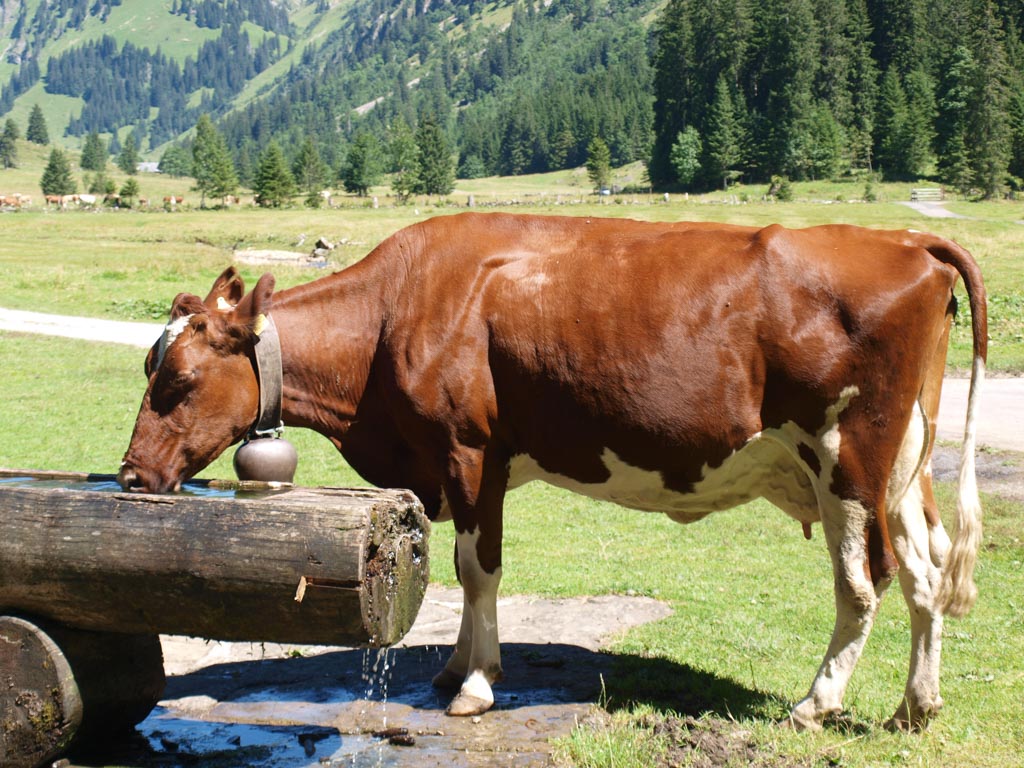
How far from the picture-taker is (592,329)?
6.74 meters

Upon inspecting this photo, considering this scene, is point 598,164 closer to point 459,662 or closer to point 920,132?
point 920,132

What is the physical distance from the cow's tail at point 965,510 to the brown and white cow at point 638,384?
1 centimetres

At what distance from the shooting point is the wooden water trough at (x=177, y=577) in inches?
214

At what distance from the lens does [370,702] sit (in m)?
7.03

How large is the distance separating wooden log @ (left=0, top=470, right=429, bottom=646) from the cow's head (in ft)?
2.95

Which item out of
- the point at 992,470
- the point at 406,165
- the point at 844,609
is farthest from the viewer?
the point at 406,165

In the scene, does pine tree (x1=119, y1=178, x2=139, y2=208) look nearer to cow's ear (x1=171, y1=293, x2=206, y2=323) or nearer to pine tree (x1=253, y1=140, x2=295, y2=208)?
pine tree (x1=253, y1=140, x2=295, y2=208)

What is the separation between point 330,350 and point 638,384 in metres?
2.08

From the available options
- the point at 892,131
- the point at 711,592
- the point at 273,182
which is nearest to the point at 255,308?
the point at 711,592

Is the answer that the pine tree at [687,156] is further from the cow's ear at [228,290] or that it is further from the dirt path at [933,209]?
the cow's ear at [228,290]

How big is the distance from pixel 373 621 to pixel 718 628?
3750 millimetres

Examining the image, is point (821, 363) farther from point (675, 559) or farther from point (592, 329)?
point (675, 559)

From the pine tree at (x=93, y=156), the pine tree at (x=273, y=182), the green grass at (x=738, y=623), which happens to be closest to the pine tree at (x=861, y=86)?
the pine tree at (x=273, y=182)

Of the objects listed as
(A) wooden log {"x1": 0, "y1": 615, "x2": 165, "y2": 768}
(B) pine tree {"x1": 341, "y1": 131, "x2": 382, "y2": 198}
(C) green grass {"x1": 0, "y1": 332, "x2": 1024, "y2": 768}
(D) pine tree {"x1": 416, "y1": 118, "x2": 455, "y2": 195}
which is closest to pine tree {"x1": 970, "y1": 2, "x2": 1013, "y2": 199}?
(D) pine tree {"x1": 416, "y1": 118, "x2": 455, "y2": 195}
